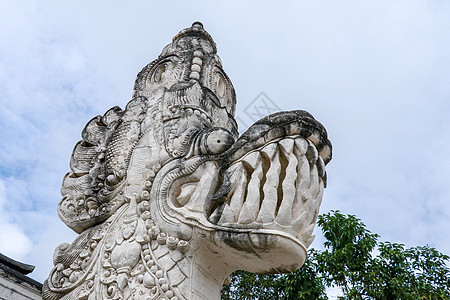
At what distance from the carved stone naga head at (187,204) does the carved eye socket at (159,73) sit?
560mm

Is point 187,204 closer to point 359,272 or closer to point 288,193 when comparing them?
point 288,193

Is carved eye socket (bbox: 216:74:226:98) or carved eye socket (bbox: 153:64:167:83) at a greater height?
carved eye socket (bbox: 216:74:226:98)

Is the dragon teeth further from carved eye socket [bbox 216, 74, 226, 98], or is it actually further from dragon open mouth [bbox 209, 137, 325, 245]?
carved eye socket [bbox 216, 74, 226, 98]

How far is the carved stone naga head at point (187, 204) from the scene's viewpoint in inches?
121

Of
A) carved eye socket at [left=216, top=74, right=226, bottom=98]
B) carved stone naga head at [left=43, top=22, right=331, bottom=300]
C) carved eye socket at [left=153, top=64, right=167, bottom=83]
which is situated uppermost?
carved eye socket at [left=216, top=74, right=226, bottom=98]

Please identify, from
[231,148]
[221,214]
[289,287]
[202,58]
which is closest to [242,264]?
[221,214]

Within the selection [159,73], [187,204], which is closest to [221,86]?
[159,73]

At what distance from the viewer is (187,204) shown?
3.29 meters

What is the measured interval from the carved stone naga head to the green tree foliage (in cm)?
542

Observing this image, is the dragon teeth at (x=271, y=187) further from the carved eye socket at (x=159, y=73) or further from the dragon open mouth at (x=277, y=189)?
the carved eye socket at (x=159, y=73)

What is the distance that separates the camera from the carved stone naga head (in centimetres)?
308

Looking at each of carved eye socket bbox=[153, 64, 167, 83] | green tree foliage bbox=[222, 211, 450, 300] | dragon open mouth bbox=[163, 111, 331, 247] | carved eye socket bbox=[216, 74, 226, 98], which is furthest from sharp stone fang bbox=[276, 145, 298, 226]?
green tree foliage bbox=[222, 211, 450, 300]

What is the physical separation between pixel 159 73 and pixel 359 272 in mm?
5760

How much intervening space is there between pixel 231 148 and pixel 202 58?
143cm
